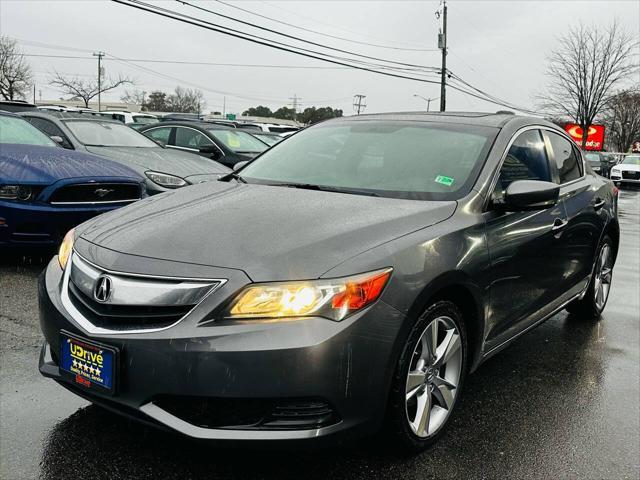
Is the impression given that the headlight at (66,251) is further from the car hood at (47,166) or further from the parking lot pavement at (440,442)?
the car hood at (47,166)

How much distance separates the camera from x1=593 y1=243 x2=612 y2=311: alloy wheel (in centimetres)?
473

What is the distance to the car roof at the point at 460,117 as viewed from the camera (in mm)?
3544

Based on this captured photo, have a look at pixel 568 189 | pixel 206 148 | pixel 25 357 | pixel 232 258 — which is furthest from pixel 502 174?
pixel 206 148

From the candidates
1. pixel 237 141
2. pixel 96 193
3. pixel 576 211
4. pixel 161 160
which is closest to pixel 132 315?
pixel 576 211

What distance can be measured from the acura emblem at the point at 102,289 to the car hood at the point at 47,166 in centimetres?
343

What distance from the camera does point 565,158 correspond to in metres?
4.18

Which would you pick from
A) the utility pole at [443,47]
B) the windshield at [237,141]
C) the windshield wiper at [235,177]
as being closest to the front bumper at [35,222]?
the windshield wiper at [235,177]

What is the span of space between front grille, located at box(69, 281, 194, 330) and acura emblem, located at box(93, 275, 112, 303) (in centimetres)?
2

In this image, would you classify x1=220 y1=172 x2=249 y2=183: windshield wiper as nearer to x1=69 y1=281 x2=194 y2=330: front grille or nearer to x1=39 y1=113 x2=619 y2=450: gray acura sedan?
x1=39 y1=113 x2=619 y2=450: gray acura sedan

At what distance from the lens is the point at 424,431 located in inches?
102

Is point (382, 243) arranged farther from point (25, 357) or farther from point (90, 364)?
→ point (25, 357)

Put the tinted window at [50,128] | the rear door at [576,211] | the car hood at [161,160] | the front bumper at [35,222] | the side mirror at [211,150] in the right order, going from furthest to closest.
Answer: the side mirror at [211,150] → the tinted window at [50,128] → the car hood at [161,160] → the front bumper at [35,222] → the rear door at [576,211]

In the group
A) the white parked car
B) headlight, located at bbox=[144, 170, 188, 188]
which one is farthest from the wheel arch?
the white parked car

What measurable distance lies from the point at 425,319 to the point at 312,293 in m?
0.57
